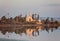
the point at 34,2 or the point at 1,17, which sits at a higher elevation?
the point at 34,2

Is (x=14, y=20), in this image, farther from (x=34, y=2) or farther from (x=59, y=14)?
(x=59, y=14)

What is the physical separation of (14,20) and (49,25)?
1223 mm

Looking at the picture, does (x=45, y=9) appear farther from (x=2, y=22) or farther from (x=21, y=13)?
(x=2, y=22)

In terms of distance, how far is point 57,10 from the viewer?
7156 mm

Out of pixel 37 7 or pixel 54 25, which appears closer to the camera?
pixel 37 7

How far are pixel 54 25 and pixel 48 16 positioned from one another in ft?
1.80

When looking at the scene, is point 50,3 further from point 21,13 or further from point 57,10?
point 21,13

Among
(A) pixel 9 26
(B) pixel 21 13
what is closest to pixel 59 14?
(B) pixel 21 13

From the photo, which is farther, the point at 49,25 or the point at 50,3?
the point at 49,25

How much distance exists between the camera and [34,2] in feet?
23.4

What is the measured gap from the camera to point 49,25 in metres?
7.68

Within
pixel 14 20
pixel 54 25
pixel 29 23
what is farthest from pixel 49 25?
pixel 14 20

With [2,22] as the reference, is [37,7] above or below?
above

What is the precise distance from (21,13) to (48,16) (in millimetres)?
872
